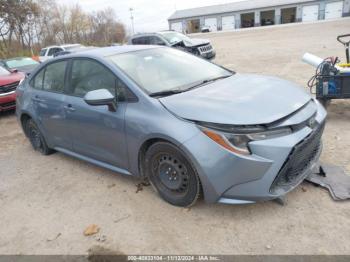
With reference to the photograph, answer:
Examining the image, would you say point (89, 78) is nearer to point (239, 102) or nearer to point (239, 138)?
point (239, 102)

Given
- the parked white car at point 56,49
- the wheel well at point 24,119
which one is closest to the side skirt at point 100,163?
the wheel well at point 24,119

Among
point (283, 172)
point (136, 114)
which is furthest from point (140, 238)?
point (283, 172)

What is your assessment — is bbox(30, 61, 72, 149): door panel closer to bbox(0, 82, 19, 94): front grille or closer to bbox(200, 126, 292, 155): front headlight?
bbox(200, 126, 292, 155): front headlight

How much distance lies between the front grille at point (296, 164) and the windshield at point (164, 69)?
4.32ft

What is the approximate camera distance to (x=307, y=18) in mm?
58938

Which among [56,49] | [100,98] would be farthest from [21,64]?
[100,98]

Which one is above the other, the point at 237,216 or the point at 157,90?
the point at 157,90

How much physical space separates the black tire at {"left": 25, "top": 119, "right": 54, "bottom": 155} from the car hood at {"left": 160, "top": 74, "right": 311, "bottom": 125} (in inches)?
107

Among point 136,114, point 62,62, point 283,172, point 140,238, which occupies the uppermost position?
point 62,62

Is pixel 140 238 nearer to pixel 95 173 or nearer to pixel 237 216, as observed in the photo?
pixel 237 216

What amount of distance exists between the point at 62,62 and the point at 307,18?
208 ft

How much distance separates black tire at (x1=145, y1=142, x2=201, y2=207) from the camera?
3002mm

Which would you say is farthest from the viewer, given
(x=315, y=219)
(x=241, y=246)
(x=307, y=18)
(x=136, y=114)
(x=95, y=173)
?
(x=307, y=18)

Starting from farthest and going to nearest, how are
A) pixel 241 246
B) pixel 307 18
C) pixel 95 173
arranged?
pixel 307 18 → pixel 95 173 → pixel 241 246
